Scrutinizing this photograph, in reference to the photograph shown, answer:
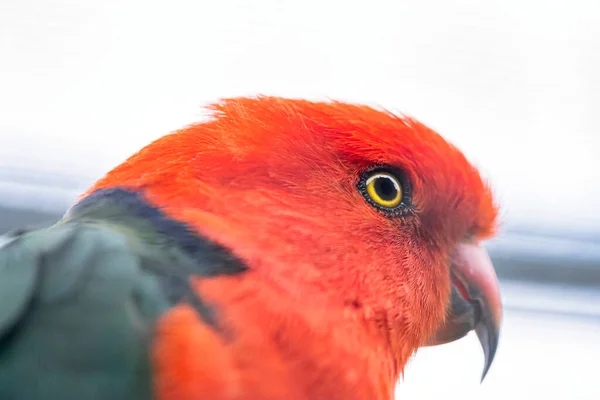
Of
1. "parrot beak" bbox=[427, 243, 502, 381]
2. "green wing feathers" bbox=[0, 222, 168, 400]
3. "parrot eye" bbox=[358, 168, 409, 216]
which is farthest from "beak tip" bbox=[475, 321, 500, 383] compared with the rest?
"green wing feathers" bbox=[0, 222, 168, 400]

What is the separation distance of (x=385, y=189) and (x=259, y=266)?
162 millimetres

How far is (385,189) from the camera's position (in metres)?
0.60

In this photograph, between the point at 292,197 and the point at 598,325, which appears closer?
the point at 292,197

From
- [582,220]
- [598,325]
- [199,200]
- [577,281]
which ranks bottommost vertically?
[598,325]

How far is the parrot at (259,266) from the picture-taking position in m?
0.42

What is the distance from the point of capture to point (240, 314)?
1.53ft

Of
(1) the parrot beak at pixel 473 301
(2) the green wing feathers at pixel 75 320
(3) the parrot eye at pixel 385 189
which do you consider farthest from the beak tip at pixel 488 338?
(2) the green wing feathers at pixel 75 320

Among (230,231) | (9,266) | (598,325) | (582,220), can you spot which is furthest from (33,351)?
(598,325)

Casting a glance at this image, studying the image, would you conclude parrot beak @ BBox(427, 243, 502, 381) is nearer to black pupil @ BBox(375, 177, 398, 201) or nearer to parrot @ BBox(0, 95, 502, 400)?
parrot @ BBox(0, 95, 502, 400)

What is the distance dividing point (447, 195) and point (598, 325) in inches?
34.8

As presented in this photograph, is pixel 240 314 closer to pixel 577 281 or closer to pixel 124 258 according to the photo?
pixel 124 258

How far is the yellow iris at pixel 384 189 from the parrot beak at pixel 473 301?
0.33ft

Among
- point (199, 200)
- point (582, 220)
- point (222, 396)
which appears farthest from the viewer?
point (582, 220)

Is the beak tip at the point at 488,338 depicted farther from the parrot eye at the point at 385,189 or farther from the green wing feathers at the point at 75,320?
the green wing feathers at the point at 75,320
